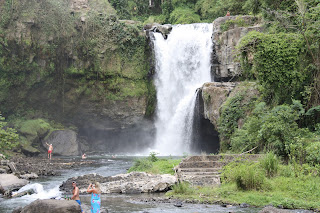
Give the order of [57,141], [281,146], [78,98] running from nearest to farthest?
[281,146]
[57,141]
[78,98]

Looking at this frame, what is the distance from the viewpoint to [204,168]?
13.1m

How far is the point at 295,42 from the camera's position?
1609 centimetres

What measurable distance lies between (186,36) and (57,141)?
1487 cm

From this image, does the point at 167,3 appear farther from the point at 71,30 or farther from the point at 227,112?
the point at 227,112

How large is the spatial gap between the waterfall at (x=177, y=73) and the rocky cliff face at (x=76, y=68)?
1.31m

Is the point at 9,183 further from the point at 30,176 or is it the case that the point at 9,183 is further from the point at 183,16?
the point at 183,16

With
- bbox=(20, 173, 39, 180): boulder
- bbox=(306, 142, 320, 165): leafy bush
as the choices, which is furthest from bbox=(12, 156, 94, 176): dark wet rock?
bbox=(306, 142, 320, 165): leafy bush

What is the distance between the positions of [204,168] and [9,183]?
8.37 meters

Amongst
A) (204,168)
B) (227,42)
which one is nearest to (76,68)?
(227,42)

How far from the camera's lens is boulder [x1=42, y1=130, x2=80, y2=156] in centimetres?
2936

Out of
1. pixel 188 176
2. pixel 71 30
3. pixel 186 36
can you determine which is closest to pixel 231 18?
pixel 186 36

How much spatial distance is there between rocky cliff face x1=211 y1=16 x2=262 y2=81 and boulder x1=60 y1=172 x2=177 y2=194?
13957 millimetres

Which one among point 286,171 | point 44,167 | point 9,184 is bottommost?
point 44,167

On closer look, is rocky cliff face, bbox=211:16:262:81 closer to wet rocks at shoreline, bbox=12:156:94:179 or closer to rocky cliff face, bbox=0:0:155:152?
rocky cliff face, bbox=0:0:155:152
